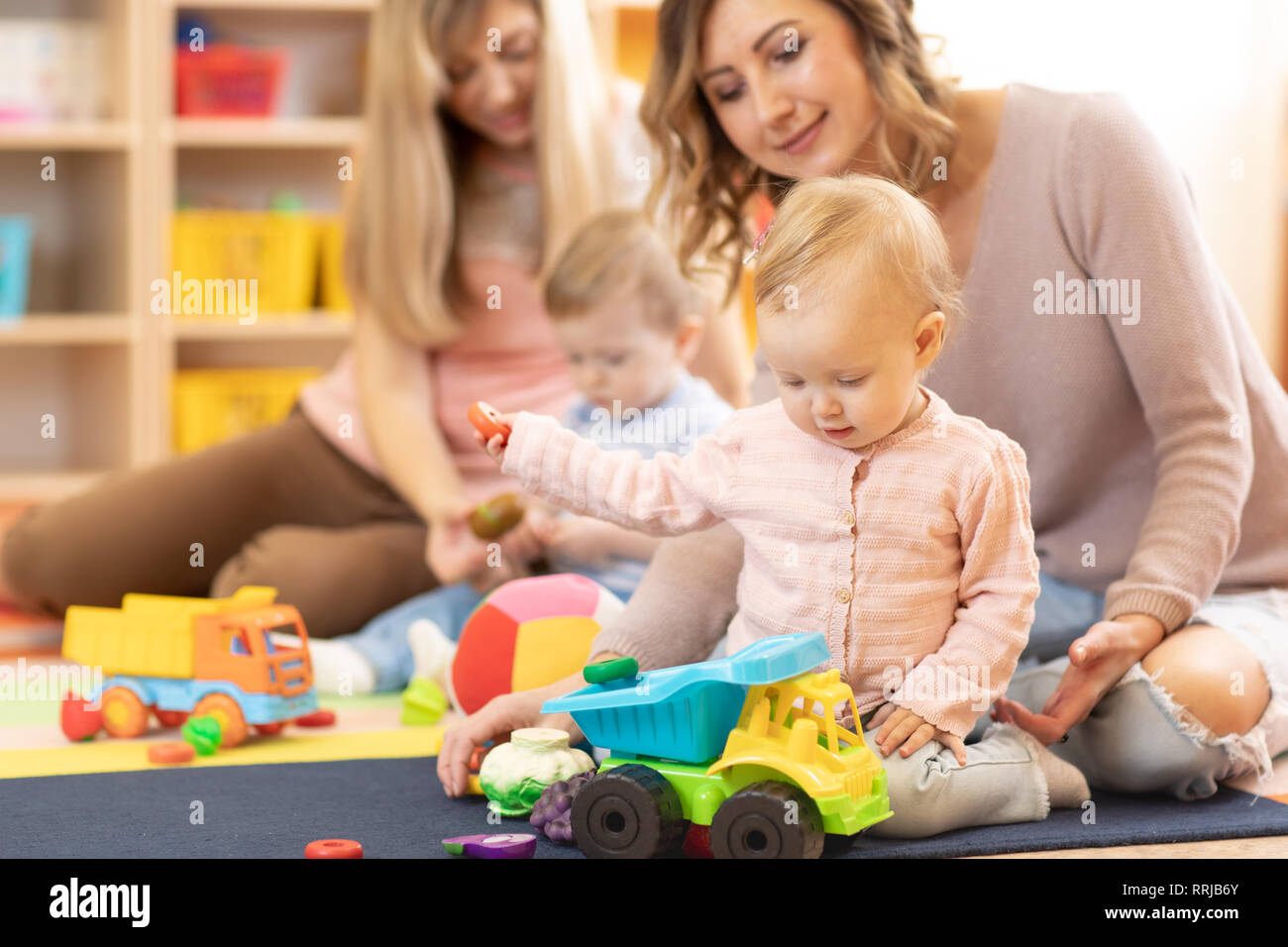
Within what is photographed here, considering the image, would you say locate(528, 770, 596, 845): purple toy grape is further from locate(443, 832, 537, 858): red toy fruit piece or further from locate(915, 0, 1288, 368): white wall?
locate(915, 0, 1288, 368): white wall

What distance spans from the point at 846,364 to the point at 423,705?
0.67m

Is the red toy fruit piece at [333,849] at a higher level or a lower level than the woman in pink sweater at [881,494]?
lower

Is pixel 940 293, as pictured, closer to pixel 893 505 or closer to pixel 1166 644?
pixel 893 505

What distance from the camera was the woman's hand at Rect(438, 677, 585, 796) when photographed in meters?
1.14

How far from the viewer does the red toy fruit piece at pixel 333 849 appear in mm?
948

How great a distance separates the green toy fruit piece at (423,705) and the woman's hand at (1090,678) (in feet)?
1.89

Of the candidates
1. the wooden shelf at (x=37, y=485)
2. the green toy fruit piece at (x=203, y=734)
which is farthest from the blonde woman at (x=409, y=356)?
the wooden shelf at (x=37, y=485)

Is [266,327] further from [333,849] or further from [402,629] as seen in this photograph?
[333,849]

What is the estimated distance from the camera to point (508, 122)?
6.11 ft

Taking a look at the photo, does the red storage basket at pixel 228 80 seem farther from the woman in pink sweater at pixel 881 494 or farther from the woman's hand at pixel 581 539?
the woman in pink sweater at pixel 881 494

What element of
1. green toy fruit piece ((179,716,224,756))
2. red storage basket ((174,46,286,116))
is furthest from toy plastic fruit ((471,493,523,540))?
red storage basket ((174,46,286,116))

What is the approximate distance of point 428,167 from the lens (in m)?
1.85
